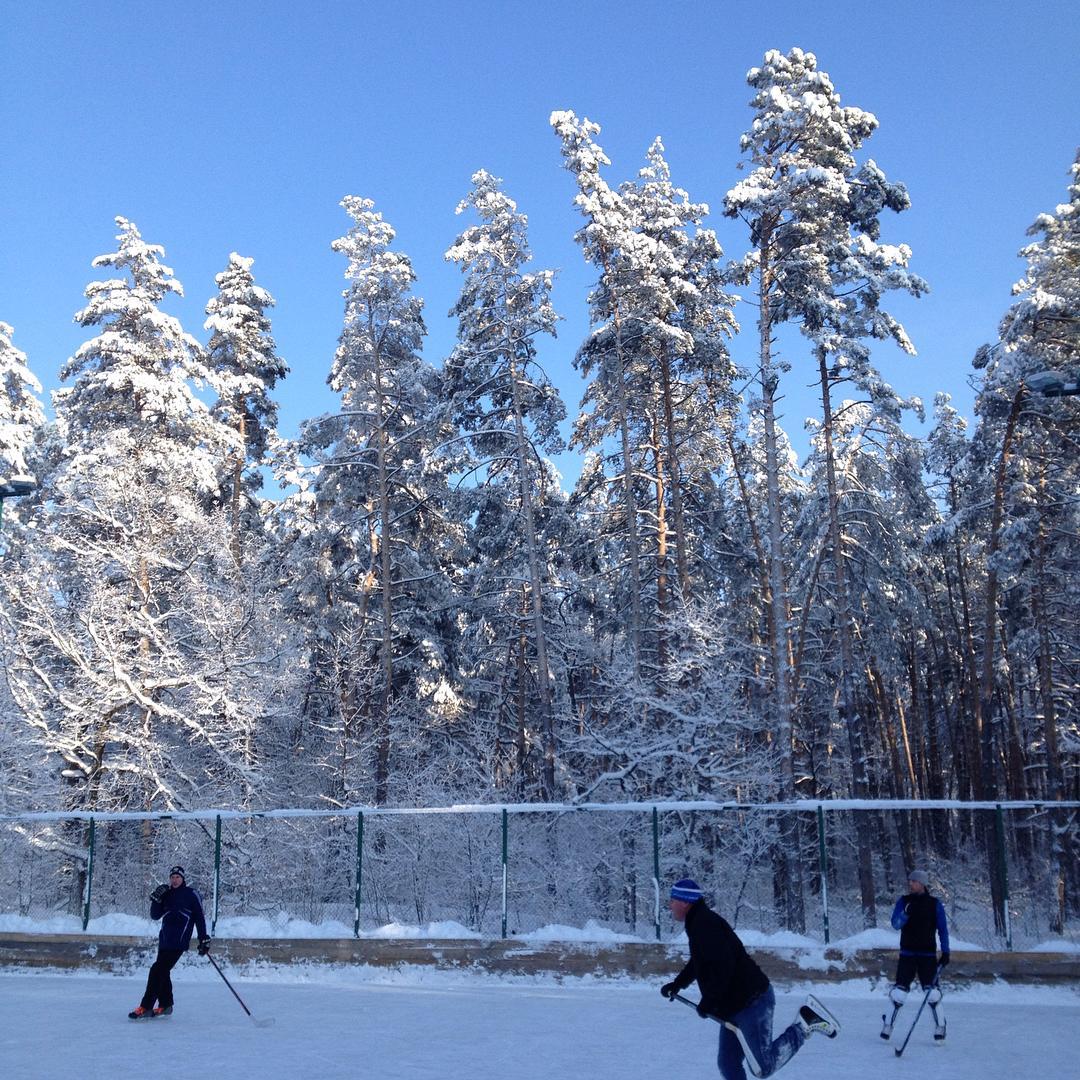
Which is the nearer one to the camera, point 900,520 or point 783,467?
point 900,520

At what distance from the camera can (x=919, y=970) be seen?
1107cm

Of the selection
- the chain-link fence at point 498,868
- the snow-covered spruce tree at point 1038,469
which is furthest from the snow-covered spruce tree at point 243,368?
the snow-covered spruce tree at point 1038,469

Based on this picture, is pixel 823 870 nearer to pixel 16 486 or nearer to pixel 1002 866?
pixel 1002 866

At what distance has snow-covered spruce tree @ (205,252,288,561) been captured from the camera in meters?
34.5

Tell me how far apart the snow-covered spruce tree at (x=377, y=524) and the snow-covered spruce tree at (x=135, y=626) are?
11.4ft

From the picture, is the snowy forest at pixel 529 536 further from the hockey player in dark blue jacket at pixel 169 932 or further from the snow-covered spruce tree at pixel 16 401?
the hockey player in dark blue jacket at pixel 169 932

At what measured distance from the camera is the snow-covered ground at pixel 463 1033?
994 centimetres

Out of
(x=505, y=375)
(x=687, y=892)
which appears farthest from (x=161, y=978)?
(x=505, y=375)

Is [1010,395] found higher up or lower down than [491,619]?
higher up

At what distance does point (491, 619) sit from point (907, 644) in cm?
2248

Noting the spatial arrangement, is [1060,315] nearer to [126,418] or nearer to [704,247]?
[704,247]

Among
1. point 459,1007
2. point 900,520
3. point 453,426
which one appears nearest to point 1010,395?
point 900,520

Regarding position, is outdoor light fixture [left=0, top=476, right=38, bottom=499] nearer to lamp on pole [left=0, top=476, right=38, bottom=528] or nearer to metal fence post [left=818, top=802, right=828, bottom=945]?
lamp on pole [left=0, top=476, right=38, bottom=528]

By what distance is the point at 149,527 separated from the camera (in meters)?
26.0
